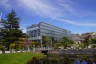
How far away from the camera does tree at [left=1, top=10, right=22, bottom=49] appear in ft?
226

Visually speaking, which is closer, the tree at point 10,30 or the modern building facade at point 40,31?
the tree at point 10,30

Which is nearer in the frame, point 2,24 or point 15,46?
point 15,46

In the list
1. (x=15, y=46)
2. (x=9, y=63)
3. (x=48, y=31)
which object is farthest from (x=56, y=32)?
(x=9, y=63)

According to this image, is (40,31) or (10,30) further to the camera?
(40,31)

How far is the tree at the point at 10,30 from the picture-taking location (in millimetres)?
68812

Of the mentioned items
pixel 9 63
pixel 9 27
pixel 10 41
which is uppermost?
pixel 9 27

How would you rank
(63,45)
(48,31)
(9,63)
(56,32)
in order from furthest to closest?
(56,32), (48,31), (63,45), (9,63)

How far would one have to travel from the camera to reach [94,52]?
66.8 metres

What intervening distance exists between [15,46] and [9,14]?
15.3m

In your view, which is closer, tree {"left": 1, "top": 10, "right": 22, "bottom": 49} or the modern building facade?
tree {"left": 1, "top": 10, "right": 22, "bottom": 49}

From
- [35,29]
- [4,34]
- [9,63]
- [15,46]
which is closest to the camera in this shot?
[9,63]

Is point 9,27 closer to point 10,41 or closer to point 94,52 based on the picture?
point 10,41

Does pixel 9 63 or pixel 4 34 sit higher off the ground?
pixel 4 34

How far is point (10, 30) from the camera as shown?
6962cm
